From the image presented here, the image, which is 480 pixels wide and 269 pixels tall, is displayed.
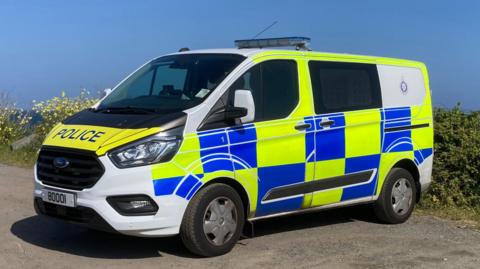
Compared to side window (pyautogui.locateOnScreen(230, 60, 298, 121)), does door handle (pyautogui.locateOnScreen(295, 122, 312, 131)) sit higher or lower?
lower

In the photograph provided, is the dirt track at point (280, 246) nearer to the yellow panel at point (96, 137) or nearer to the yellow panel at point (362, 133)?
the yellow panel at point (362, 133)

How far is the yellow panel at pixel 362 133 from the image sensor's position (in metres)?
6.79

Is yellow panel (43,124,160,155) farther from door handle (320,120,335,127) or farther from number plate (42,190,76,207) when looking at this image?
door handle (320,120,335,127)

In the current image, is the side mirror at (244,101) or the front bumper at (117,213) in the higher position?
the side mirror at (244,101)

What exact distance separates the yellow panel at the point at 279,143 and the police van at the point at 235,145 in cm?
1

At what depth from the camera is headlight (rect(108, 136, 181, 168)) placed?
5270 mm

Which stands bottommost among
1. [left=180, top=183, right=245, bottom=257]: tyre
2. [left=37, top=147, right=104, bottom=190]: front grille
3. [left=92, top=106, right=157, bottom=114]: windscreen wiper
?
[left=180, top=183, right=245, bottom=257]: tyre

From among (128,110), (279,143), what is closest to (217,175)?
(279,143)

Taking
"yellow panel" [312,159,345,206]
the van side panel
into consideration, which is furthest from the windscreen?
the van side panel

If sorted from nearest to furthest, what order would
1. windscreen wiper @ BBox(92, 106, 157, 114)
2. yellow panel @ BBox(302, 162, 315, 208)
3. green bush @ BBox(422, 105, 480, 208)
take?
windscreen wiper @ BBox(92, 106, 157, 114), yellow panel @ BBox(302, 162, 315, 208), green bush @ BBox(422, 105, 480, 208)

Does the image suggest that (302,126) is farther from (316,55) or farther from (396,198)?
(396,198)

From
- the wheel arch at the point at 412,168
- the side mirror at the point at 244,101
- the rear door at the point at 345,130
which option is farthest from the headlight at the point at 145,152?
the wheel arch at the point at 412,168

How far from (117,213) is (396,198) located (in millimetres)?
3660

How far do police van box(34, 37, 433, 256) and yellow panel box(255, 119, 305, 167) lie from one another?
13 mm
